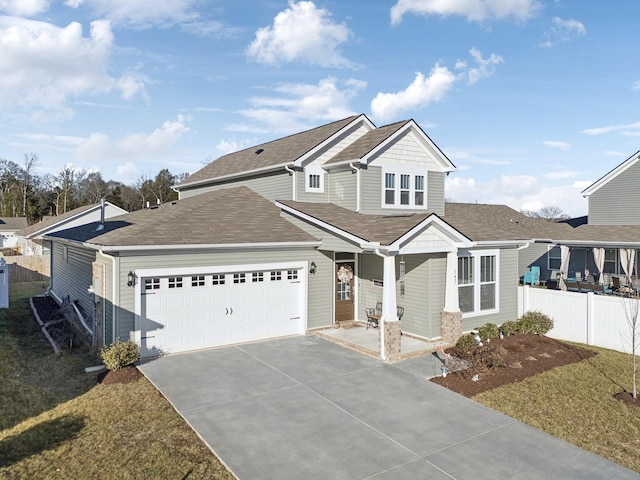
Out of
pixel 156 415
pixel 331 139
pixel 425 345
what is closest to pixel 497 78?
pixel 331 139

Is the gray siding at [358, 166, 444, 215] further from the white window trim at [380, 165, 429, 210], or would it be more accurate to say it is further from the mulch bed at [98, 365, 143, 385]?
the mulch bed at [98, 365, 143, 385]

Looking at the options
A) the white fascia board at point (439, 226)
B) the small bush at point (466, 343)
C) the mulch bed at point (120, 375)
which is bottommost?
the mulch bed at point (120, 375)

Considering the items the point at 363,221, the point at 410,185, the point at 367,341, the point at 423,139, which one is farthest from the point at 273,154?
the point at 367,341

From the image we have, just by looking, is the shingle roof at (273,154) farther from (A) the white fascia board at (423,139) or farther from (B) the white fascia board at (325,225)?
(A) the white fascia board at (423,139)

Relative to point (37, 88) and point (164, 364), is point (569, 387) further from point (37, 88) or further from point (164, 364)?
point (37, 88)

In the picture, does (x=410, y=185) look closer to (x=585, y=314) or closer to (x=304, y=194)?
(x=304, y=194)

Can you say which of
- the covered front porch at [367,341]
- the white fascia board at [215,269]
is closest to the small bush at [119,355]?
the white fascia board at [215,269]
